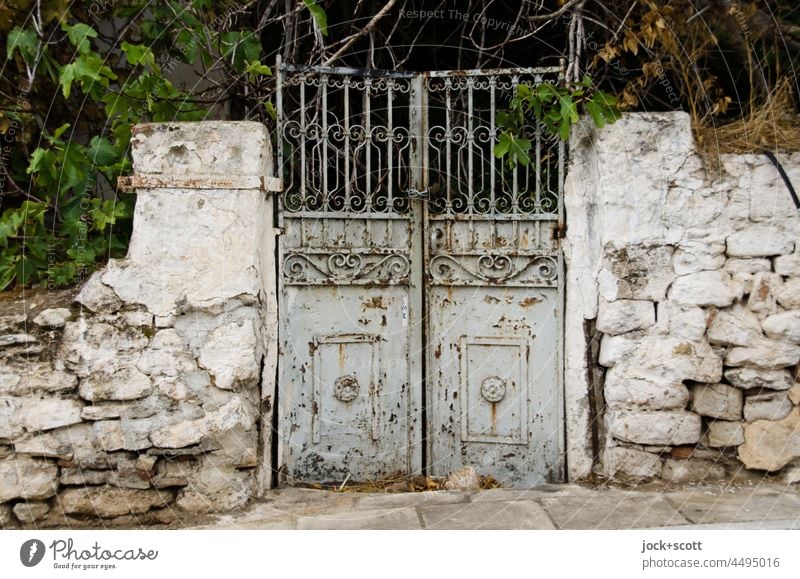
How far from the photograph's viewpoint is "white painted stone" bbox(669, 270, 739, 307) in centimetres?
394

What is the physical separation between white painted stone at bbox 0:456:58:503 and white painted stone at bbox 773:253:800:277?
3.73m

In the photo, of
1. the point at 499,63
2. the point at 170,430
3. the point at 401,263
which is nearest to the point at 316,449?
the point at 170,430

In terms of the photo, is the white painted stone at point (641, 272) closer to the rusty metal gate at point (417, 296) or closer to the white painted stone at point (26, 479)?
the rusty metal gate at point (417, 296)

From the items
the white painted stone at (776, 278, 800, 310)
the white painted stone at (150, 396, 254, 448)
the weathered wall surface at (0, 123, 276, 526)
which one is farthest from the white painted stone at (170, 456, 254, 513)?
the white painted stone at (776, 278, 800, 310)

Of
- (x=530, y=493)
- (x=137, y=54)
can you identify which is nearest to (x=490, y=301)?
(x=530, y=493)

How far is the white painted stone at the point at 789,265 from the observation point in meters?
3.90

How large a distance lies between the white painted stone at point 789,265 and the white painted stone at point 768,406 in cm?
62

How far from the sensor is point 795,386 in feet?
12.9

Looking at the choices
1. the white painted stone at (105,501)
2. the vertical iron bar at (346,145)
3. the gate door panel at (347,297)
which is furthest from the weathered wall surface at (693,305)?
the white painted stone at (105,501)

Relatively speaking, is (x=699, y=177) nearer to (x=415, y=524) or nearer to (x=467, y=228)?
(x=467, y=228)

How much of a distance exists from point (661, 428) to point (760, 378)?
557 millimetres

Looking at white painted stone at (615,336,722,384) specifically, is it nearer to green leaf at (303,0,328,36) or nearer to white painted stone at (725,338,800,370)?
white painted stone at (725,338,800,370)

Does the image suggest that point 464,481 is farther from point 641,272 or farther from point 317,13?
point 317,13

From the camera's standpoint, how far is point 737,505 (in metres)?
3.72
